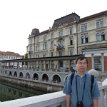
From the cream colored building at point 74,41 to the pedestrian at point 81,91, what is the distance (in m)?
27.0

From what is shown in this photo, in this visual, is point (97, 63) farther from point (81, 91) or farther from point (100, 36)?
point (81, 91)

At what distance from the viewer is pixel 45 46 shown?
177ft

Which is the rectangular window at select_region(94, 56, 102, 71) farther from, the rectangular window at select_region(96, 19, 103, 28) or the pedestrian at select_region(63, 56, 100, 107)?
the pedestrian at select_region(63, 56, 100, 107)

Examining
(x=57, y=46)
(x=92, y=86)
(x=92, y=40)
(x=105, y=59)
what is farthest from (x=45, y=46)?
(x=92, y=86)

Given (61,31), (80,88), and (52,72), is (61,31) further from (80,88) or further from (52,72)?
(80,88)

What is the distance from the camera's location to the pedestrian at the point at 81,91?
2.79 m

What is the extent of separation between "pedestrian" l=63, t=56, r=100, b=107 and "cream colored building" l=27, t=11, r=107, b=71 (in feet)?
88.6

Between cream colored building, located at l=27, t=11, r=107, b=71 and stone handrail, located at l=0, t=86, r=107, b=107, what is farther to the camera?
cream colored building, located at l=27, t=11, r=107, b=71

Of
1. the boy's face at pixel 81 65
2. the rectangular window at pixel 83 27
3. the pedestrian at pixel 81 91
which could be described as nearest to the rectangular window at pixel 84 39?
the rectangular window at pixel 83 27

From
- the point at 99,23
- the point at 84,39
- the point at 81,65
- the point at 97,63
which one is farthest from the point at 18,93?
the point at 81,65

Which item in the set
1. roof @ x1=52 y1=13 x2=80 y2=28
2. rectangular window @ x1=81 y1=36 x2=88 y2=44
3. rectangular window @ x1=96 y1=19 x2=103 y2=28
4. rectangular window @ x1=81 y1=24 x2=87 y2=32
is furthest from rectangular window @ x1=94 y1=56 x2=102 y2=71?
roof @ x1=52 y1=13 x2=80 y2=28

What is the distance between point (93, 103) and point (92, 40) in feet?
124

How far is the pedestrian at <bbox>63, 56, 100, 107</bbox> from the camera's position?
279 centimetres

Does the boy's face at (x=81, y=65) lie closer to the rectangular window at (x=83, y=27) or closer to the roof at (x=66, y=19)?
the rectangular window at (x=83, y=27)
